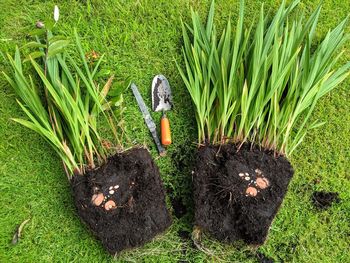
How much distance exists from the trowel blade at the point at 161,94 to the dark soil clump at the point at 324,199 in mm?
951

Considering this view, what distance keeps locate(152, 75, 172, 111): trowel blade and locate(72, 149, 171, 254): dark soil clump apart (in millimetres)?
305

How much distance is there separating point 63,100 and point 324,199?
4.88 feet

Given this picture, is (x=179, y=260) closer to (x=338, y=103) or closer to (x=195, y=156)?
(x=195, y=156)

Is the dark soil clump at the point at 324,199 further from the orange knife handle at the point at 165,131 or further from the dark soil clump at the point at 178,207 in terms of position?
the orange knife handle at the point at 165,131

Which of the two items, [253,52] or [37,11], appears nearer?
[253,52]

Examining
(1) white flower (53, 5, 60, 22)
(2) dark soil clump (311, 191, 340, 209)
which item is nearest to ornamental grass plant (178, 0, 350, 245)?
(2) dark soil clump (311, 191, 340, 209)

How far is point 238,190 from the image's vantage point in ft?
6.68

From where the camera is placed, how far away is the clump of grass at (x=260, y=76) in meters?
2.05

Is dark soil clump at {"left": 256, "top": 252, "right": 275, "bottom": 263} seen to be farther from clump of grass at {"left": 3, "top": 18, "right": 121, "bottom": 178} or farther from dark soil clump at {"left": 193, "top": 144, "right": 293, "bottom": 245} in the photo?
clump of grass at {"left": 3, "top": 18, "right": 121, "bottom": 178}

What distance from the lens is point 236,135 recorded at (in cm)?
214

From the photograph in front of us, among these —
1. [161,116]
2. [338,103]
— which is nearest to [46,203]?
[161,116]

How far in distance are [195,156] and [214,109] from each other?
0.27 metres

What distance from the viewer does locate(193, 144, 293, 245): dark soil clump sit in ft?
6.71

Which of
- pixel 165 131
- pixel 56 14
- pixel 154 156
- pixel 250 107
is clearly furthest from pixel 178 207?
pixel 56 14
